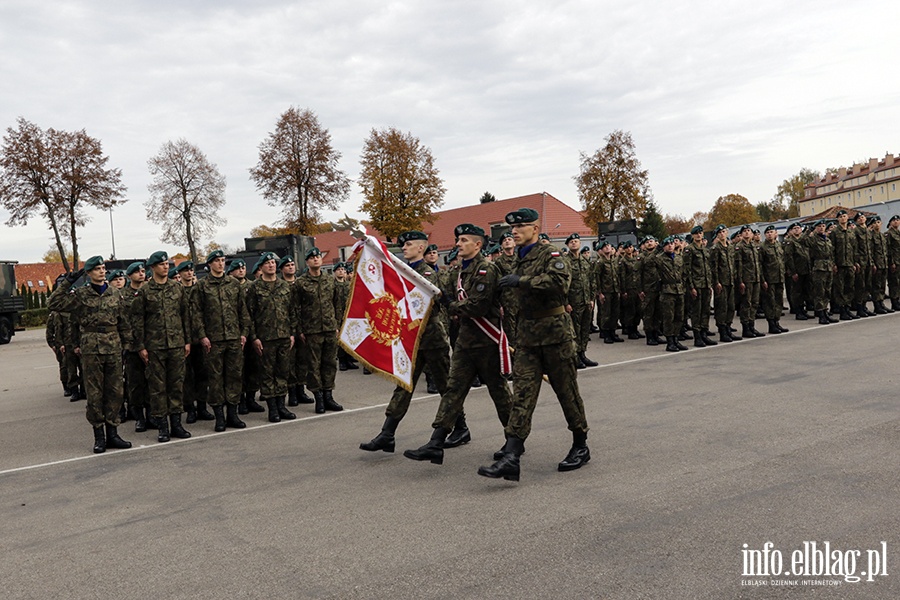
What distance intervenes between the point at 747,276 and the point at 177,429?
33.3 ft

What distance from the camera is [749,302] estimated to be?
13.5 metres

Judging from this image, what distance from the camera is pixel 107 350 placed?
303 inches

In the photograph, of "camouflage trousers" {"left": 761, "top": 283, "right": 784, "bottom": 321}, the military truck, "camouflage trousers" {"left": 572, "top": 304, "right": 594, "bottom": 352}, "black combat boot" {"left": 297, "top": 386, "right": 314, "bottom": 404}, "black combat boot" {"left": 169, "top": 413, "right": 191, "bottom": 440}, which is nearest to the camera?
"black combat boot" {"left": 169, "top": 413, "right": 191, "bottom": 440}

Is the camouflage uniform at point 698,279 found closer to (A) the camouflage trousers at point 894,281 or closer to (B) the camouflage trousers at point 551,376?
(A) the camouflage trousers at point 894,281

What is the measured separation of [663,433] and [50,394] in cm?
1036

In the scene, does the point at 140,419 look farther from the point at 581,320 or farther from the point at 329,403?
the point at 581,320

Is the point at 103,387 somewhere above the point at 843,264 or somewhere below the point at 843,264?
below

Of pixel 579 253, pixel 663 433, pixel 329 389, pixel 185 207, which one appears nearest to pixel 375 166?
pixel 185 207

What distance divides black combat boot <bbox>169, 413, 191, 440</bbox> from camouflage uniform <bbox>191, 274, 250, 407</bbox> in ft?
1.30

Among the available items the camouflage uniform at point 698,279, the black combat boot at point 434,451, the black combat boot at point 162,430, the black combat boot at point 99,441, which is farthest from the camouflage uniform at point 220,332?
the camouflage uniform at point 698,279

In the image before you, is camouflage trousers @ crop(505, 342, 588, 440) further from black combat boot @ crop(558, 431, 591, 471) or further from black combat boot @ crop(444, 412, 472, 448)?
black combat boot @ crop(444, 412, 472, 448)

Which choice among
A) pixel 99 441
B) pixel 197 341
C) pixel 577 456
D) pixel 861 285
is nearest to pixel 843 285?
pixel 861 285

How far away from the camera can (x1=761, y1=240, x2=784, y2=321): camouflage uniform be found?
1388 cm

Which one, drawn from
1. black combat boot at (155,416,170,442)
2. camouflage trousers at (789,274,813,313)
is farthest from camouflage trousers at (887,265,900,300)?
black combat boot at (155,416,170,442)
